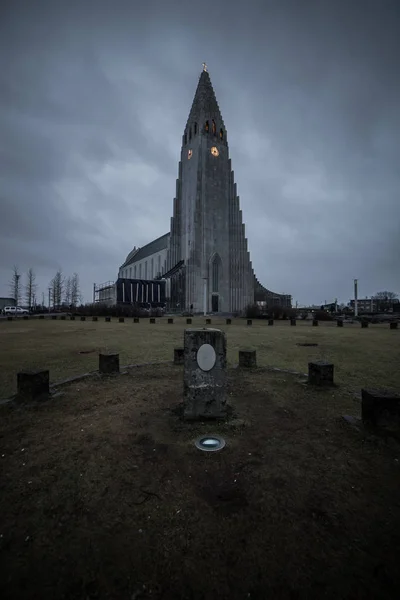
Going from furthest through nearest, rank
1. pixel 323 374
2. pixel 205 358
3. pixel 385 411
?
pixel 323 374 < pixel 205 358 < pixel 385 411

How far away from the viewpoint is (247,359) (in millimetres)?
7820

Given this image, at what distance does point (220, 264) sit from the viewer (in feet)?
190

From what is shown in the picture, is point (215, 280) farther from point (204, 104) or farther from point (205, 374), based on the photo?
point (205, 374)

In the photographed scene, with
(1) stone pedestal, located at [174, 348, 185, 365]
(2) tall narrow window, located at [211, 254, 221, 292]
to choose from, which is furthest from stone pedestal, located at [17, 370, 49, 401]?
(2) tall narrow window, located at [211, 254, 221, 292]

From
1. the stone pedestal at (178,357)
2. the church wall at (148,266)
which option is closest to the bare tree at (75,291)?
the church wall at (148,266)

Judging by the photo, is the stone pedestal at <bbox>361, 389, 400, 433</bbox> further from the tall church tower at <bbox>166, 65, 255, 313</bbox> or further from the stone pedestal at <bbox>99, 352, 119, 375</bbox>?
the tall church tower at <bbox>166, 65, 255, 313</bbox>

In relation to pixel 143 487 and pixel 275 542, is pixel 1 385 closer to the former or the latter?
pixel 143 487

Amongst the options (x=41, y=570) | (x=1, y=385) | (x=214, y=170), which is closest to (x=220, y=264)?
(x=214, y=170)

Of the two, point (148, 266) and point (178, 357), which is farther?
point (148, 266)

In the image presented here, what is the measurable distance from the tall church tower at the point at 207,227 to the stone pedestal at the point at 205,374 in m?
47.0

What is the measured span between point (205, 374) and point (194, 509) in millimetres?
2237

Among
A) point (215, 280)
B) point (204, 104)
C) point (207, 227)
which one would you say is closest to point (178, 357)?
point (215, 280)

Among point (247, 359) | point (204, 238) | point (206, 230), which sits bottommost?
point (247, 359)

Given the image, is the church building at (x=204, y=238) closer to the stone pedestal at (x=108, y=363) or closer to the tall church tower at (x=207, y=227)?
the tall church tower at (x=207, y=227)
